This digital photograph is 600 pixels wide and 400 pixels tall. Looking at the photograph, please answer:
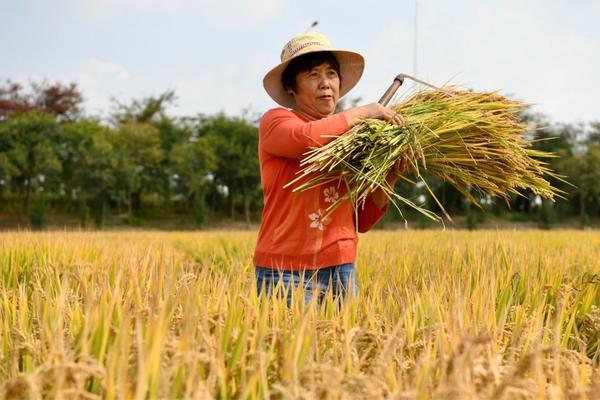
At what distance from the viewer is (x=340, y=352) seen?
1453 millimetres

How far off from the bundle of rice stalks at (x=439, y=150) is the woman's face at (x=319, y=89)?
230 millimetres

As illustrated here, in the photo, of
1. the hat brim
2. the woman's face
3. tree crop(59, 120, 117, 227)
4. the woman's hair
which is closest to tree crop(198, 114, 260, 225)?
tree crop(59, 120, 117, 227)

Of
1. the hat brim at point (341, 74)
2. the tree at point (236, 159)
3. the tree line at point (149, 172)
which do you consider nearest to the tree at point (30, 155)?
the tree line at point (149, 172)

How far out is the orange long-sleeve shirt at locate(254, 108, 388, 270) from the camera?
7.59 ft

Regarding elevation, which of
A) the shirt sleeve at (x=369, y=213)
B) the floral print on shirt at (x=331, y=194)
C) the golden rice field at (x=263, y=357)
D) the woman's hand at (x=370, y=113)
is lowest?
the golden rice field at (x=263, y=357)

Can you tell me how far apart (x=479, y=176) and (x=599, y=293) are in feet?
2.72

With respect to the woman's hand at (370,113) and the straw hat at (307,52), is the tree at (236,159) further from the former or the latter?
the woman's hand at (370,113)

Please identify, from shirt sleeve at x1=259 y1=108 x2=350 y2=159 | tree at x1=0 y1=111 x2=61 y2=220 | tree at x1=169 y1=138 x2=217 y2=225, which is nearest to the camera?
shirt sleeve at x1=259 y1=108 x2=350 y2=159

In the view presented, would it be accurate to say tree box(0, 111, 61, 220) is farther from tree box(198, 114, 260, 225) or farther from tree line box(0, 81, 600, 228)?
tree box(198, 114, 260, 225)

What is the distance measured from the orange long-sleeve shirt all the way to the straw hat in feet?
0.86

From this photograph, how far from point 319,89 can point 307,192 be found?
45 cm

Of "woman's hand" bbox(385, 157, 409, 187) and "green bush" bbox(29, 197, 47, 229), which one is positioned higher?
"woman's hand" bbox(385, 157, 409, 187)

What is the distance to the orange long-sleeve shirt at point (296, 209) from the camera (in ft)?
7.59

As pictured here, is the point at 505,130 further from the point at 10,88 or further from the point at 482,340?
the point at 10,88
